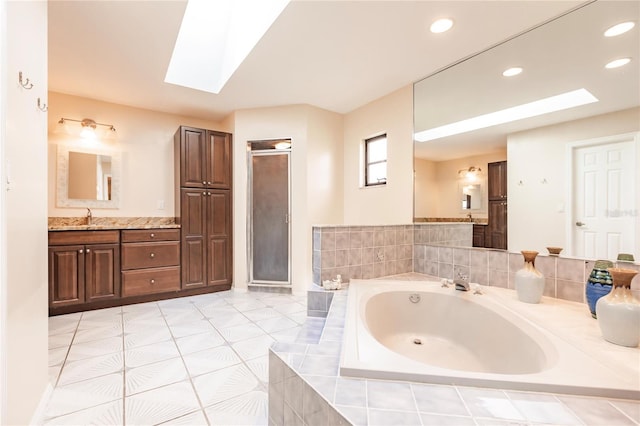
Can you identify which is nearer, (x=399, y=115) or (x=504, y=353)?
(x=504, y=353)

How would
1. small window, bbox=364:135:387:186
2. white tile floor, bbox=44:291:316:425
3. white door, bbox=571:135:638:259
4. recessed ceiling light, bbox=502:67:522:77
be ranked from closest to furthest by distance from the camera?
white tile floor, bbox=44:291:316:425 < white door, bbox=571:135:638:259 < recessed ceiling light, bbox=502:67:522:77 < small window, bbox=364:135:387:186

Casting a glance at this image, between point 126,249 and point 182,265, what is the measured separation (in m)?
0.61

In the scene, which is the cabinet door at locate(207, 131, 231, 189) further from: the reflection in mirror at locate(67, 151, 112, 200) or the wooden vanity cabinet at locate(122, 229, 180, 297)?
the reflection in mirror at locate(67, 151, 112, 200)

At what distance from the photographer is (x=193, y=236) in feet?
11.4

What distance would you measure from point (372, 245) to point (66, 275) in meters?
3.07

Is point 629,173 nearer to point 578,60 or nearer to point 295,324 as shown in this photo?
point 578,60

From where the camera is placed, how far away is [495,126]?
2.22 m

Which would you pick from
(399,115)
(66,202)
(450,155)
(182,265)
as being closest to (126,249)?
(182,265)

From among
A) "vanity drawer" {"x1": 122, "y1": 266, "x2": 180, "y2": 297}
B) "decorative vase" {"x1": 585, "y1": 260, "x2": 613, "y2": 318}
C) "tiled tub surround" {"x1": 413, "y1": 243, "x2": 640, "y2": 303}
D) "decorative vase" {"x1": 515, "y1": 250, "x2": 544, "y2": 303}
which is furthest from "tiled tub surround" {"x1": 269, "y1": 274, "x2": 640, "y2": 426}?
"vanity drawer" {"x1": 122, "y1": 266, "x2": 180, "y2": 297}

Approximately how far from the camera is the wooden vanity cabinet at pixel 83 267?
272 centimetres

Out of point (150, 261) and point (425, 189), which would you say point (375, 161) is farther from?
point (150, 261)

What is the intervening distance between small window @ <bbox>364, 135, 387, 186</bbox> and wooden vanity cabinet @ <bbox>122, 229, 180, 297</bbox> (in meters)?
2.51

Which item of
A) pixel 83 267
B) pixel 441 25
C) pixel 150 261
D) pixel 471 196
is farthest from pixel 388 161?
pixel 83 267

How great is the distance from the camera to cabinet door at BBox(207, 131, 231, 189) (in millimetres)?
3594
